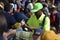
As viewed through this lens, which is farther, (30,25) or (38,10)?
(38,10)

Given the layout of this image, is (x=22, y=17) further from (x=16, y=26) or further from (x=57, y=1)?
(x=57, y=1)

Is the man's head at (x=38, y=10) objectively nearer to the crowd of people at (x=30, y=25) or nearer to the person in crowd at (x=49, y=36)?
the crowd of people at (x=30, y=25)

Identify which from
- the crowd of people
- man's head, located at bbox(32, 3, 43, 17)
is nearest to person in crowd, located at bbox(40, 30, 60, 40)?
the crowd of people

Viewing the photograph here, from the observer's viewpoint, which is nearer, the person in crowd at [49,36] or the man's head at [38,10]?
the person in crowd at [49,36]

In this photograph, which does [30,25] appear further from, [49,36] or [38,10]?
[49,36]

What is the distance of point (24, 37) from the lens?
6.00 m

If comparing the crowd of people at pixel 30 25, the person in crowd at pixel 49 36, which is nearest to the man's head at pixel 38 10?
the crowd of people at pixel 30 25

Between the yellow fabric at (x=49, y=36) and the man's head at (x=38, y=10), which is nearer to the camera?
the yellow fabric at (x=49, y=36)

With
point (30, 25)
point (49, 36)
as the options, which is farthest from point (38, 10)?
point (49, 36)

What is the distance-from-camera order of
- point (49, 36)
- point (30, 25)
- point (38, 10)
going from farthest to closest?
point (38, 10) → point (30, 25) → point (49, 36)

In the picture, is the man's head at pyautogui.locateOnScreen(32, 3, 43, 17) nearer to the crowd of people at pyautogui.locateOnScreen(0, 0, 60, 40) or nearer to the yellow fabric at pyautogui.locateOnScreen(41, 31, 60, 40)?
the crowd of people at pyautogui.locateOnScreen(0, 0, 60, 40)

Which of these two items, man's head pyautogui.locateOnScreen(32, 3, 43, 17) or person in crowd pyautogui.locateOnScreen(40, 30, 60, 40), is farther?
man's head pyautogui.locateOnScreen(32, 3, 43, 17)

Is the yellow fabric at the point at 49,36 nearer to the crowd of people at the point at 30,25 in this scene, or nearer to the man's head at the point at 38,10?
the crowd of people at the point at 30,25

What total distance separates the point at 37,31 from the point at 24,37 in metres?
0.60
